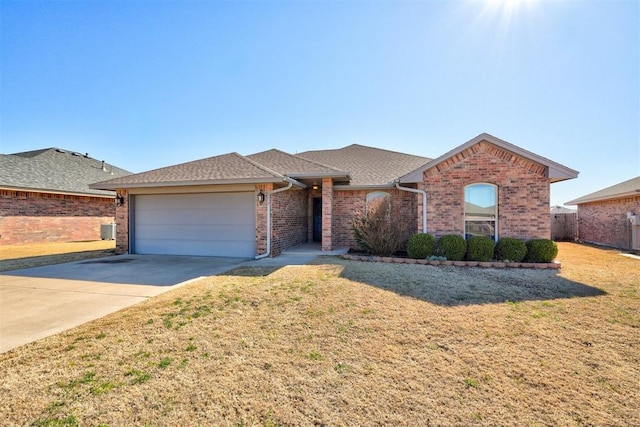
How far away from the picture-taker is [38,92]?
38.2 ft

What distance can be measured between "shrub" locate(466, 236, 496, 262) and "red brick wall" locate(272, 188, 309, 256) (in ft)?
21.1

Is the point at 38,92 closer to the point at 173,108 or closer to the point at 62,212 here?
the point at 173,108

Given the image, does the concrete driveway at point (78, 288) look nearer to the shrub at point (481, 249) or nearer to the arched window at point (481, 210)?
the shrub at point (481, 249)

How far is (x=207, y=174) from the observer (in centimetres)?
989

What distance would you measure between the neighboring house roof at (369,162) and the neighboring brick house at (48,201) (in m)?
13.2

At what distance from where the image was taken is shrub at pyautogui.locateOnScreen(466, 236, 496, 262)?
27.6ft

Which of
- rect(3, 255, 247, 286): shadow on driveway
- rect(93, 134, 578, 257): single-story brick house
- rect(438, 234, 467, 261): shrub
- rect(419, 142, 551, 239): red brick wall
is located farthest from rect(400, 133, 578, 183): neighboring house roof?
Result: rect(3, 255, 247, 286): shadow on driveway

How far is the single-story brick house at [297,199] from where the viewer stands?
914 centimetres

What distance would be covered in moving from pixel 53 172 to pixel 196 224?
12.7 metres

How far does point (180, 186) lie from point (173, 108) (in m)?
5.62

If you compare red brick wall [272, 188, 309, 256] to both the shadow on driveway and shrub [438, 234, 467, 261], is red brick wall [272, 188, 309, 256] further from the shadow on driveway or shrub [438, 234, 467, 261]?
shrub [438, 234, 467, 261]

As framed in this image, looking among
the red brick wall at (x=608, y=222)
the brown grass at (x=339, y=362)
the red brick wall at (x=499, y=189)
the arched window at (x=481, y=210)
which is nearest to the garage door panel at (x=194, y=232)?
the brown grass at (x=339, y=362)

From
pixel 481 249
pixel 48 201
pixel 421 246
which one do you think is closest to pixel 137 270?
pixel 421 246

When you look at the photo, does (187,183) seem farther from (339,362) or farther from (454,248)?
(454,248)
